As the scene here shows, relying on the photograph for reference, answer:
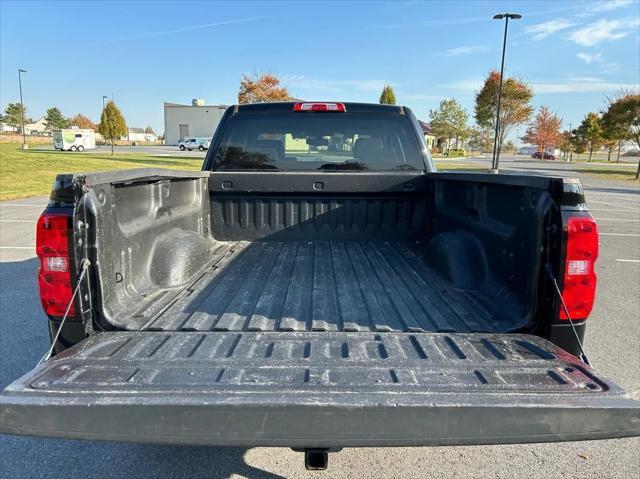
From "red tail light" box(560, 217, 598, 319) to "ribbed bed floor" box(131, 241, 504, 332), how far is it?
33 cm

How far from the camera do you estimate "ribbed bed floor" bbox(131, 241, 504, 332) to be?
2307mm

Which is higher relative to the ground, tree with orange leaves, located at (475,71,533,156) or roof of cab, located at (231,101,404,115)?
tree with orange leaves, located at (475,71,533,156)

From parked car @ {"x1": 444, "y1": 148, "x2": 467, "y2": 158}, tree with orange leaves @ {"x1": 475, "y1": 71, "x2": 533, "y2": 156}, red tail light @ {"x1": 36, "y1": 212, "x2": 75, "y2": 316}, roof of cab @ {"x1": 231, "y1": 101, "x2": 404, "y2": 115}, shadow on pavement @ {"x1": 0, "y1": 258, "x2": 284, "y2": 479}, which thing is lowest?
shadow on pavement @ {"x1": 0, "y1": 258, "x2": 284, "y2": 479}

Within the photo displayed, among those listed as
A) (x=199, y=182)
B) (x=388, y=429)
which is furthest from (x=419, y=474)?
(x=199, y=182)

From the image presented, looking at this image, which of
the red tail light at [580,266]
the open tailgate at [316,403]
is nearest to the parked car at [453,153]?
the red tail light at [580,266]

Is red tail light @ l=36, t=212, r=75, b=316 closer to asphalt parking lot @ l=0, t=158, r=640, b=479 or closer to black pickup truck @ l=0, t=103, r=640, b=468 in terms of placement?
black pickup truck @ l=0, t=103, r=640, b=468

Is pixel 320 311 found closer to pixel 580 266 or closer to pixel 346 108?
pixel 580 266

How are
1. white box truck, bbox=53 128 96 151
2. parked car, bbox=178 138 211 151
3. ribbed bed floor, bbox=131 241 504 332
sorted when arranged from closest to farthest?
ribbed bed floor, bbox=131 241 504 332 → white box truck, bbox=53 128 96 151 → parked car, bbox=178 138 211 151

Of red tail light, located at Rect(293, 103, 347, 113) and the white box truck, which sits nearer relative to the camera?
red tail light, located at Rect(293, 103, 347, 113)

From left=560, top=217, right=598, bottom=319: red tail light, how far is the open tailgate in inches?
14.7

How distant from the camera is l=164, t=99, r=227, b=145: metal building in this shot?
74.0 metres

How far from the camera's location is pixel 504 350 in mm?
1978

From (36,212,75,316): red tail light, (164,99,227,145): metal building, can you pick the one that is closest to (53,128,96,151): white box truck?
(164,99,227,145): metal building

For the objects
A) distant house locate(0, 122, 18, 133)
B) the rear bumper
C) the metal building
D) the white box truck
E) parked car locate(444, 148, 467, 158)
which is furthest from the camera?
distant house locate(0, 122, 18, 133)
